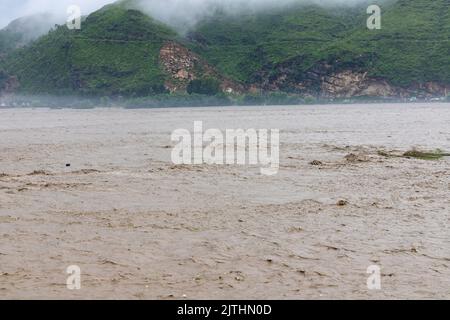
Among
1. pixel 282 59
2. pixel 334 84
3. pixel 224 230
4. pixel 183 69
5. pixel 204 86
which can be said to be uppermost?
pixel 282 59

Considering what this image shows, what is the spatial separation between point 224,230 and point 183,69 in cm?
17823

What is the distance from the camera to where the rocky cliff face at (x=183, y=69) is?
182 m

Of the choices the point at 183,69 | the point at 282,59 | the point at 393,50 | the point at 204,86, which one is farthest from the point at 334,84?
the point at 183,69

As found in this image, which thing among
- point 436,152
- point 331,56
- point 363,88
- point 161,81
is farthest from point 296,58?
point 436,152

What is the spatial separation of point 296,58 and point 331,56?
523 inches

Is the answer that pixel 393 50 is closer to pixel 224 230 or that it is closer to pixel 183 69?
pixel 183 69

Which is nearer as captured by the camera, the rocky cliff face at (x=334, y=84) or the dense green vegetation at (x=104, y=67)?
Answer: the rocky cliff face at (x=334, y=84)

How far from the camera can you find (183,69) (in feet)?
616

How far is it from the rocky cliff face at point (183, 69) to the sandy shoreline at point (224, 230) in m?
160

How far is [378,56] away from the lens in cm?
17262

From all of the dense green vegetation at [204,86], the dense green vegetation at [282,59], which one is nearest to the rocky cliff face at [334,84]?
the dense green vegetation at [282,59]

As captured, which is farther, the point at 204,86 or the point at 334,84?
the point at 334,84

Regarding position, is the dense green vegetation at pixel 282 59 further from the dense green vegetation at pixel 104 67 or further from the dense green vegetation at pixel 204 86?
the dense green vegetation at pixel 204 86

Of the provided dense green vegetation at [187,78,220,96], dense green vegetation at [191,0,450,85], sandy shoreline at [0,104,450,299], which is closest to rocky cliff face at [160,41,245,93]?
dense green vegetation at [187,78,220,96]
